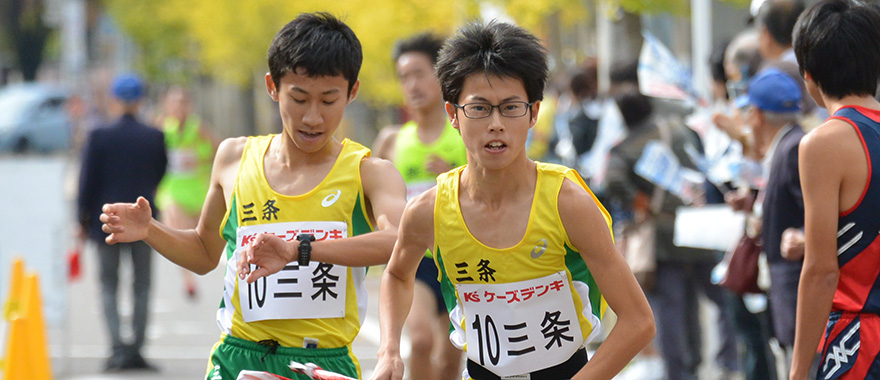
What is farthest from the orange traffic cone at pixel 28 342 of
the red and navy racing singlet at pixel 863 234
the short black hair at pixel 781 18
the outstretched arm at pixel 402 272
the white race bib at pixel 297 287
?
the red and navy racing singlet at pixel 863 234

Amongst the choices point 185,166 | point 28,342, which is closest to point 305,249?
point 28,342

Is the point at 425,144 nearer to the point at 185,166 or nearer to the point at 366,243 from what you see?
the point at 366,243

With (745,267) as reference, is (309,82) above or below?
above

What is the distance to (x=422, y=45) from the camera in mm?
7551

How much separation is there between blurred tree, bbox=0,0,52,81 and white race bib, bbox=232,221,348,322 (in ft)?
174

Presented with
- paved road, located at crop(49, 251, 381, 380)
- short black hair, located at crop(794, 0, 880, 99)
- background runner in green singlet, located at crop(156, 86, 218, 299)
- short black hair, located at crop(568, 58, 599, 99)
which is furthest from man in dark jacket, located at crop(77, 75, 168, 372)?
short black hair, located at crop(794, 0, 880, 99)

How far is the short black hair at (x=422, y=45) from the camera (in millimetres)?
7538

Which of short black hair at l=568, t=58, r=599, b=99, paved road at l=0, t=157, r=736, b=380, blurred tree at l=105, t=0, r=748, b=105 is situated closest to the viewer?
paved road at l=0, t=157, r=736, b=380

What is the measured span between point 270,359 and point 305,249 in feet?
1.94

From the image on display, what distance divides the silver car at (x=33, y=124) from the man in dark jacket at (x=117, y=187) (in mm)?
26296

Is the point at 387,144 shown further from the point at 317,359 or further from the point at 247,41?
the point at 247,41

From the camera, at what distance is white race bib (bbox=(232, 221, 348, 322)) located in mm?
4320

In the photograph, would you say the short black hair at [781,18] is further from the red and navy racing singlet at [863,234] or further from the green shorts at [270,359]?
the green shorts at [270,359]

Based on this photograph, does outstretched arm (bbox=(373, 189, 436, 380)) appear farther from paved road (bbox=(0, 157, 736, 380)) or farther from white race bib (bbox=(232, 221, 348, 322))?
paved road (bbox=(0, 157, 736, 380))
